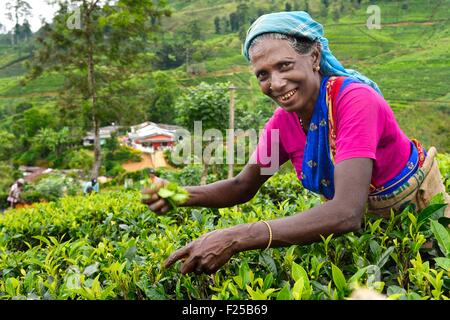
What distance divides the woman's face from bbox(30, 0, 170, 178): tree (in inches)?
540

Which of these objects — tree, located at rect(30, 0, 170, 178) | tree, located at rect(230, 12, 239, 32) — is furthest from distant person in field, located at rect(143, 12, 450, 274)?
tree, located at rect(230, 12, 239, 32)

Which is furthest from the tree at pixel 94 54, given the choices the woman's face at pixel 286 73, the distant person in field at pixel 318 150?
the woman's face at pixel 286 73

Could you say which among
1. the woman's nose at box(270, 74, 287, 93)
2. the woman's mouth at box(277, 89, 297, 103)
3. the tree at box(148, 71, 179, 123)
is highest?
the woman's nose at box(270, 74, 287, 93)

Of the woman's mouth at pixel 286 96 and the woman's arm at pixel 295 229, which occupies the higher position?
the woman's mouth at pixel 286 96

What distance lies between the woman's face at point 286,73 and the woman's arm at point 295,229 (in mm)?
328

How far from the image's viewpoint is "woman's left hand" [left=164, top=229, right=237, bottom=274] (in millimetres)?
1269

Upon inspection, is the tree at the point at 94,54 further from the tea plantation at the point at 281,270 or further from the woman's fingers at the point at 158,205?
the woman's fingers at the point at 158,205

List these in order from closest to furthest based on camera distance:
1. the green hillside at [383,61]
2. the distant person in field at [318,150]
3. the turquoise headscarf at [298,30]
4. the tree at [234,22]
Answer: the distant person in field at [318,150]
the turquoise headscarf at [298,30]
the green hillside at [383,61]
the tree at [234,22]

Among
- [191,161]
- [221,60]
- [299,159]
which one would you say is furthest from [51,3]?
[221,60]

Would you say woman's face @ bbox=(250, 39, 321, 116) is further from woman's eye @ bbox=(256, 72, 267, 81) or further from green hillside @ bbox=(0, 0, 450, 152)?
green hillside @ bbox=(0, 0, 450, 152)

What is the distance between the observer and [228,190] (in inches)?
75.3

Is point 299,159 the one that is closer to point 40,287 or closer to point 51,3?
point 40,287

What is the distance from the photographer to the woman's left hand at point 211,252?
4.16ft
